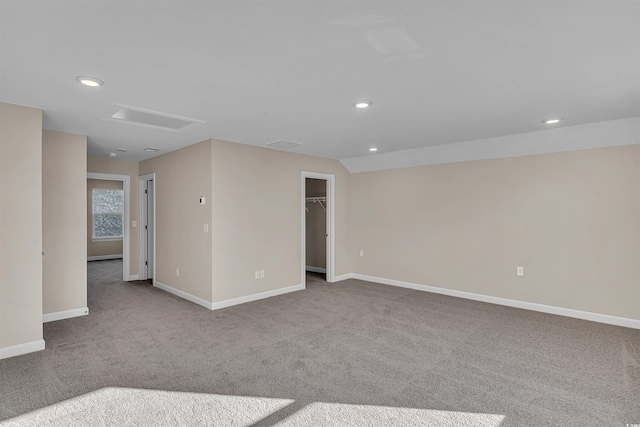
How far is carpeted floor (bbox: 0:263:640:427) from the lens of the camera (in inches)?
94.8

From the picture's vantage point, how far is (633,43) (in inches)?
82.7

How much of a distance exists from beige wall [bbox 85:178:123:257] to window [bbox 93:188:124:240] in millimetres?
121

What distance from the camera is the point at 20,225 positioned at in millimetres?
3303

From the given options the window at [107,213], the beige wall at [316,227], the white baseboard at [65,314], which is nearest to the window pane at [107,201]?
the window at [107,213]

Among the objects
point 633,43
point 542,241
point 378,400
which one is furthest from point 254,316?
point 633,43

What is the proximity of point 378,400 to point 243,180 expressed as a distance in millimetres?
3585

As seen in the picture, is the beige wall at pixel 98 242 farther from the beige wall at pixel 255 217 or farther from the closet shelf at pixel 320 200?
the beige wall at pixel 255 217

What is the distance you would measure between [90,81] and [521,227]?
5.25 meters

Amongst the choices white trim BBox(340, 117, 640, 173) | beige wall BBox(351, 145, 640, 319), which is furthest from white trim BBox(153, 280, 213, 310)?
white trim BBox(340, 117, 640, 173)

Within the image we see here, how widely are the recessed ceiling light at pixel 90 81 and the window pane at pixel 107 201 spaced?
26.6ft

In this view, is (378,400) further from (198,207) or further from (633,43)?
(198,207)

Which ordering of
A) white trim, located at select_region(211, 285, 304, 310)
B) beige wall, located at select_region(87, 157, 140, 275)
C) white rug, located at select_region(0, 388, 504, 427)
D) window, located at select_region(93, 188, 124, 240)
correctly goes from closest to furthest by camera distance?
white rug, located at select_region(0, 388, 504, 427) → white trim, located at select_region(211, 285, 304, 310) → beige wall, located at select_region(87, 157, 140, 275) → window, located at select_region(93, 188, 124, 240)

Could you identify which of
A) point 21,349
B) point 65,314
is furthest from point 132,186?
point 21,349

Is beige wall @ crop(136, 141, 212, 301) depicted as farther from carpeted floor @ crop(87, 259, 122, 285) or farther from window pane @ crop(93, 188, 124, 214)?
window pane @ crop(93, 188, 124, 214)
